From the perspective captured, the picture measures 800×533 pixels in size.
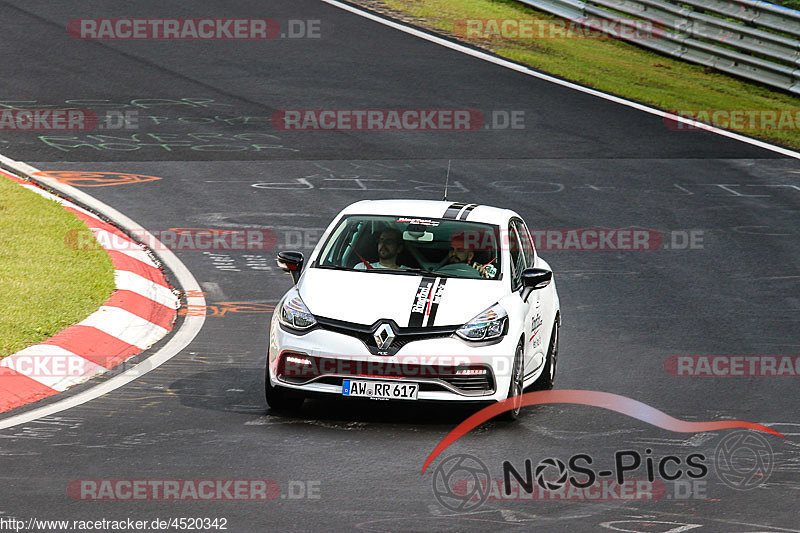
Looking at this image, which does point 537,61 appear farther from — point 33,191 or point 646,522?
point 646,522

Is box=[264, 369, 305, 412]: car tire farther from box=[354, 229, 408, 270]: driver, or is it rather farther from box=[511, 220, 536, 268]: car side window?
box=[511, 220, 536, 268]: car side window

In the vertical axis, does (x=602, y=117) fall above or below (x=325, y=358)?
above

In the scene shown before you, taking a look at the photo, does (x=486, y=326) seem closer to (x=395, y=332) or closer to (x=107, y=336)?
(x=395, y=332)

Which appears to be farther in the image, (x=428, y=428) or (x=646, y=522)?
(x=428, y=428)

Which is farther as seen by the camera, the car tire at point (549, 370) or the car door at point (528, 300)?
the car tire at point (549, 370)

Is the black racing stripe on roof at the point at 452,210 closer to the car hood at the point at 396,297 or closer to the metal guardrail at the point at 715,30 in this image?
the car hood at the point at 396,297

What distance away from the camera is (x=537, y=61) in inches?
933

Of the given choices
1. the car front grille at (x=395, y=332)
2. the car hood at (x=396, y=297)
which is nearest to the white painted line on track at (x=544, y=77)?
the car hood at (x=396, y=297)

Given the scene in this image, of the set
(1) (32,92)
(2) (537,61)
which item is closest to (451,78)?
(2) (537,61)

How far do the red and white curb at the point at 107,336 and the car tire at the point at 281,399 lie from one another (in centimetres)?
166

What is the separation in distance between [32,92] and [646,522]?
15720 mm

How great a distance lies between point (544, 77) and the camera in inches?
891

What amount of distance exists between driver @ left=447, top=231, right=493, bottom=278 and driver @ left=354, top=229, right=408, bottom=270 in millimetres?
415

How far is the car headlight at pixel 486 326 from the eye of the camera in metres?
8.93
